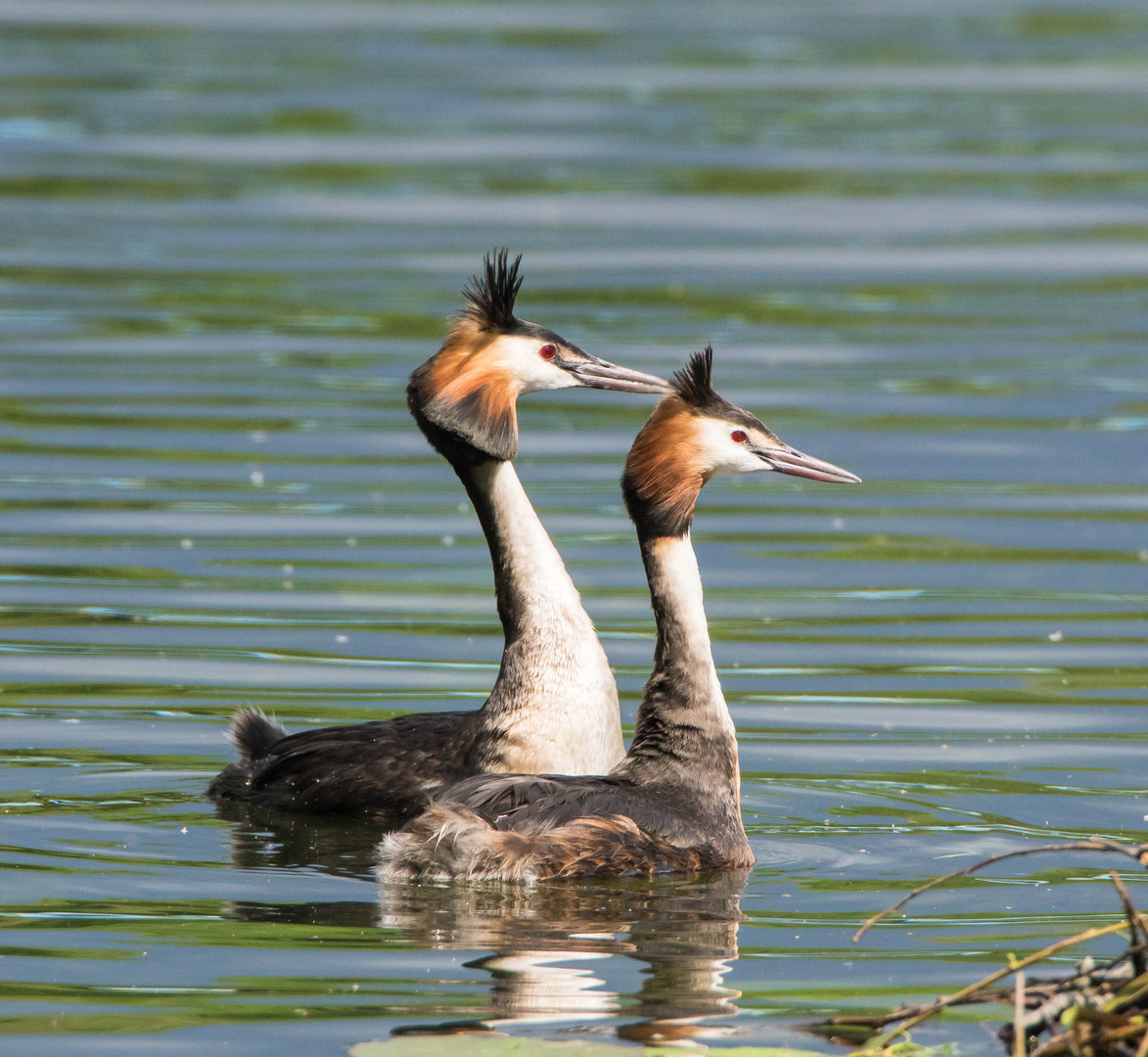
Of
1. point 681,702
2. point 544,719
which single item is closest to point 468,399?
point 544,719

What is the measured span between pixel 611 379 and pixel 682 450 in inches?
46.6

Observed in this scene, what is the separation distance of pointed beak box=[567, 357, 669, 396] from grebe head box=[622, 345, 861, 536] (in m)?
0.90

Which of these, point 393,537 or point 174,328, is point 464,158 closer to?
point 174,328

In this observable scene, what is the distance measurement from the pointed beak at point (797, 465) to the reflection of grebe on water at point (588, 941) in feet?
4.54

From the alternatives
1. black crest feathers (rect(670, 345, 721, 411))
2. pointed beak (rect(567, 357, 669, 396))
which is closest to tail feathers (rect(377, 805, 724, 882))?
black crest feathers (rect(670, 345, 721, 411))

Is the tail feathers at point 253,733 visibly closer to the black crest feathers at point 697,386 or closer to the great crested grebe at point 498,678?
the great crested grebe at point 498,678

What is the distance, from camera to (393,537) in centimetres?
1241

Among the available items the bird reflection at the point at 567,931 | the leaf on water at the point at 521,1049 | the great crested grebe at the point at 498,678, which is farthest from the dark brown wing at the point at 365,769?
the leaf on water at the point at 521,1049

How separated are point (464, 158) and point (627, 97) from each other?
4.35m

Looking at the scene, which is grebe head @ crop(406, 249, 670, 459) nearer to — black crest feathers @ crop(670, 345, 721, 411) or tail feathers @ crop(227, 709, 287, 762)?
black crest feathers @ crop(670, 345, 721, 411)

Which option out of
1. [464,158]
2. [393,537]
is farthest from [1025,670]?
[464,158]

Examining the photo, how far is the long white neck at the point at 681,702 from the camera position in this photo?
7.57 m

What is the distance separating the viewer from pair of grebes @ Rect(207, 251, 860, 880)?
721cm

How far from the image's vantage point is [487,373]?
8531 mm
